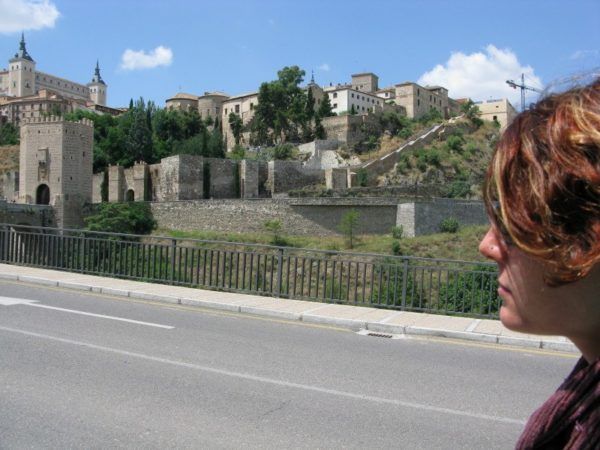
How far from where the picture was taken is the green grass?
35469mm

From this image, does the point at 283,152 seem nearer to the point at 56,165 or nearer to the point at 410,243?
the point at 56,165

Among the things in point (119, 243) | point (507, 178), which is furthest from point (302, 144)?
point (507, 178)

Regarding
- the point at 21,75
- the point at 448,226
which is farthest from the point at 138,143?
the point at 21,75

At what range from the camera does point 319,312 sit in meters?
9.91

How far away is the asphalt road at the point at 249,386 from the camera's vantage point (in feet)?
14.8

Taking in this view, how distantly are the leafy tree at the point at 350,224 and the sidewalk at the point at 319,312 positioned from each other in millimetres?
27851

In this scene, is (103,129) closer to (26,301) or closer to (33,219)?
(33,219)

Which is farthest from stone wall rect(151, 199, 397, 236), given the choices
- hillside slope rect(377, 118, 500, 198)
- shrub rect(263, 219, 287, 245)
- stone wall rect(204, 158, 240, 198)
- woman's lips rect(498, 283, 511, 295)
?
woman's lips rect(498, 283, 511, 295)

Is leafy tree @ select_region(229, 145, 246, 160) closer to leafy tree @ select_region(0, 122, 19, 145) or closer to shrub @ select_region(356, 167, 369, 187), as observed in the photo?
shrub @ select_region(356, 167, 369, 187)

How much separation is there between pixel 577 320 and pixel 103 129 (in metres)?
80.1

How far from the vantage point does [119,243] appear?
14.0m

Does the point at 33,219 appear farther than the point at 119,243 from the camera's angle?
Yes

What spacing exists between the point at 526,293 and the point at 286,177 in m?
55.2

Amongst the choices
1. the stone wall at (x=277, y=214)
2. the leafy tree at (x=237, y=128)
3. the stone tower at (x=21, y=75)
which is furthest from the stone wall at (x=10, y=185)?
the stone tower at (x=21, y=75)
